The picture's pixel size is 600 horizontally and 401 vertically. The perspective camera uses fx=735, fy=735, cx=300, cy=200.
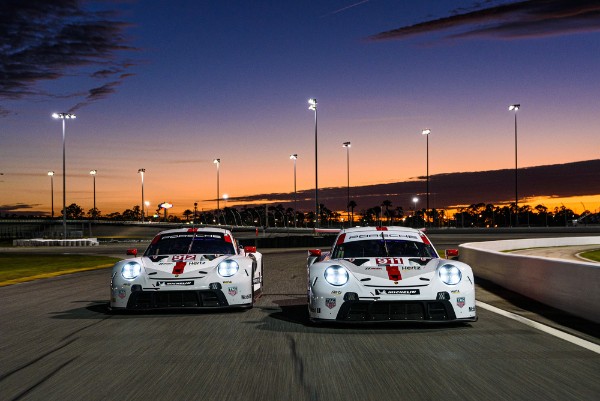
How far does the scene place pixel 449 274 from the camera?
8.88 meters

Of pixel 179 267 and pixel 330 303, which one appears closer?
pixel 330 303

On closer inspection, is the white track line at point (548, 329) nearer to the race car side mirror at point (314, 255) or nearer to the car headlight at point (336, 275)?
the car headlight at point (336, 275)

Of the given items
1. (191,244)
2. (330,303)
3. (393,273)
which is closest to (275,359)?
(330,303)

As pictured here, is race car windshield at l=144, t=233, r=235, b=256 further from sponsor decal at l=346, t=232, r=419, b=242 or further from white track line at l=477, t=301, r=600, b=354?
white track line at l=477, t=301, r=600, b=354

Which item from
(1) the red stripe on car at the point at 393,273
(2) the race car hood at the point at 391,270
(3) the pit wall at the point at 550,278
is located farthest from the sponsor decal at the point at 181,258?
(3) the pit wall at the point at 550,278

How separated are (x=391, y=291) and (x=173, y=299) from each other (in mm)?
3260

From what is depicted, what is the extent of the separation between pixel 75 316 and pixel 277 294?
14.0ft

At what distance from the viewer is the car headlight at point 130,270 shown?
10258mm

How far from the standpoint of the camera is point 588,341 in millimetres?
7977

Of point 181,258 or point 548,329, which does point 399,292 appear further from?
point 181,258

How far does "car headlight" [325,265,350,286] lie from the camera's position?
28.8 ft

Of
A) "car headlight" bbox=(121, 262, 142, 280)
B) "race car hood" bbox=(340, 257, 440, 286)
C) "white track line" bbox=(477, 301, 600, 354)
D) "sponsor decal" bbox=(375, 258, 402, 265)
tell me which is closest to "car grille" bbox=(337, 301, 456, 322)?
"race car hood" bbox=(340, 257, 440, 286)

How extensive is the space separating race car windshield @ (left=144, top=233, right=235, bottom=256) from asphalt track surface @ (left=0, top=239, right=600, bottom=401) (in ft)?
3.88

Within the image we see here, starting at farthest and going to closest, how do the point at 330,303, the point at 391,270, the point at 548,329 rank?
the point at 548,329
the point at 391,270
the point at 330,303
